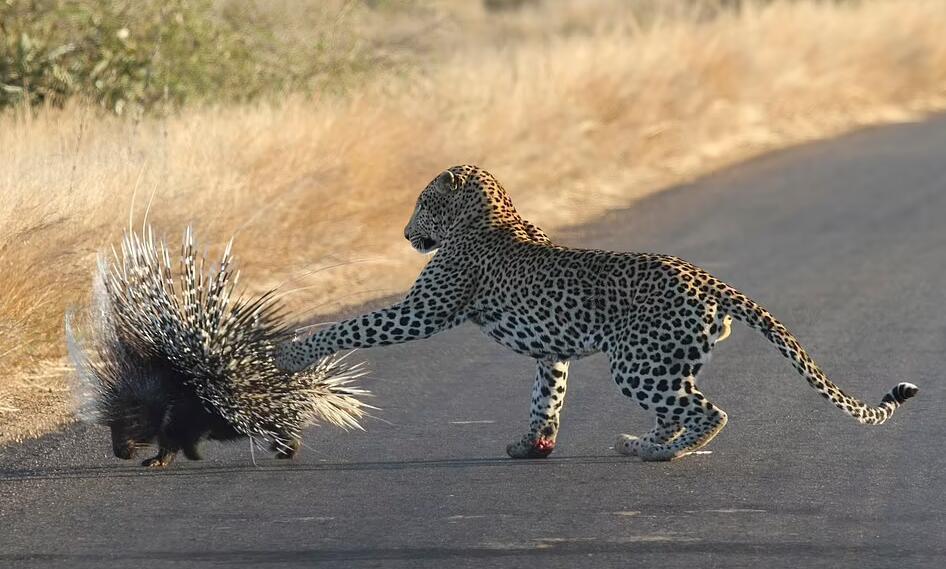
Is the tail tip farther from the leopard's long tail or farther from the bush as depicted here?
the bush

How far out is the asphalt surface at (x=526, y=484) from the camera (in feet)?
18.5

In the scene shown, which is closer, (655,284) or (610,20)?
(655,284)

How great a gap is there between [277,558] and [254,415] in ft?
4.32

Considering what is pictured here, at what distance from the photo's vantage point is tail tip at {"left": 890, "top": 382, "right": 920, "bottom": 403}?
663 cm

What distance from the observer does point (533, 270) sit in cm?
697

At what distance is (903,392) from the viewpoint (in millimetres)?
6699

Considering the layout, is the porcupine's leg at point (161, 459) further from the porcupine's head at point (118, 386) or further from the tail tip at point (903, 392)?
the tail tip at point (903, 392)

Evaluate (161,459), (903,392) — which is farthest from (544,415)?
(161,459)

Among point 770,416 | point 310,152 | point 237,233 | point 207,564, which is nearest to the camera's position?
point 207,564

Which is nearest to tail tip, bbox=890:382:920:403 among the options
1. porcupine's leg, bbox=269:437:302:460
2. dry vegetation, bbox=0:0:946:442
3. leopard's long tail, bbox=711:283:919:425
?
leopard's long tail, bbox=711:283:919:425

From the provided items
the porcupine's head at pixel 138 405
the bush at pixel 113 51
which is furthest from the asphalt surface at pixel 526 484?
the bush at pixel 113 51

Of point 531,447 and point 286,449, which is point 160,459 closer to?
point 286,449

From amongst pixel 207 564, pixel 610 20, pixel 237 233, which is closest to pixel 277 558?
pixel 207 564

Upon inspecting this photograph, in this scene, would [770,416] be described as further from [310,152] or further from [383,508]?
[310,152]
